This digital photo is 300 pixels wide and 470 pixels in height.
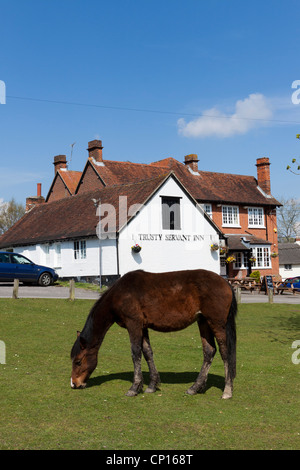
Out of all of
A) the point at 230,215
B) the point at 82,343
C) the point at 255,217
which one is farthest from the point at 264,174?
the point at 82,343

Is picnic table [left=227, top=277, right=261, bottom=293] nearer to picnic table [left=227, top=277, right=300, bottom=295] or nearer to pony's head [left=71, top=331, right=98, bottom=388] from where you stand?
picnic table [left=227, top=277, right=300, bottom=295]

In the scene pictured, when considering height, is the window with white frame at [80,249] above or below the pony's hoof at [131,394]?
above

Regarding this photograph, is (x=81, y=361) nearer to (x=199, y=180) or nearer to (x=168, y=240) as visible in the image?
(x=168, y=240)

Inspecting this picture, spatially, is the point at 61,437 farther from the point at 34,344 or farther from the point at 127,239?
the point at 127,239

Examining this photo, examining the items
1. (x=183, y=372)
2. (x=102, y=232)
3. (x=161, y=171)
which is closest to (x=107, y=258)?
(x=102, y=232)

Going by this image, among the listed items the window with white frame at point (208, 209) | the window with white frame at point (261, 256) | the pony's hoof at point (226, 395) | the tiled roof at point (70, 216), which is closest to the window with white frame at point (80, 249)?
the tiled roof at point (70, 216)

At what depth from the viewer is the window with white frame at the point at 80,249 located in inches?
1459

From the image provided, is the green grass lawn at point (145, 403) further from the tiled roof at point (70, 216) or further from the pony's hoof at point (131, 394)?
the tiled roof at point (70, 216)

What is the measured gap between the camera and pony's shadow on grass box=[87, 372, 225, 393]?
31.2ft

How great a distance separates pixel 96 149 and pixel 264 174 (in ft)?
59.2

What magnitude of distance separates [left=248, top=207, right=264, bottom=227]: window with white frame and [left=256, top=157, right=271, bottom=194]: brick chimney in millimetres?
3158

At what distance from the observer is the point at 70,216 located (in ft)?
133

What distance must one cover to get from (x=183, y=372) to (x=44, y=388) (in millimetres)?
3119

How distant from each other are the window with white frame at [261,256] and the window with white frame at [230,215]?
10.9ft
